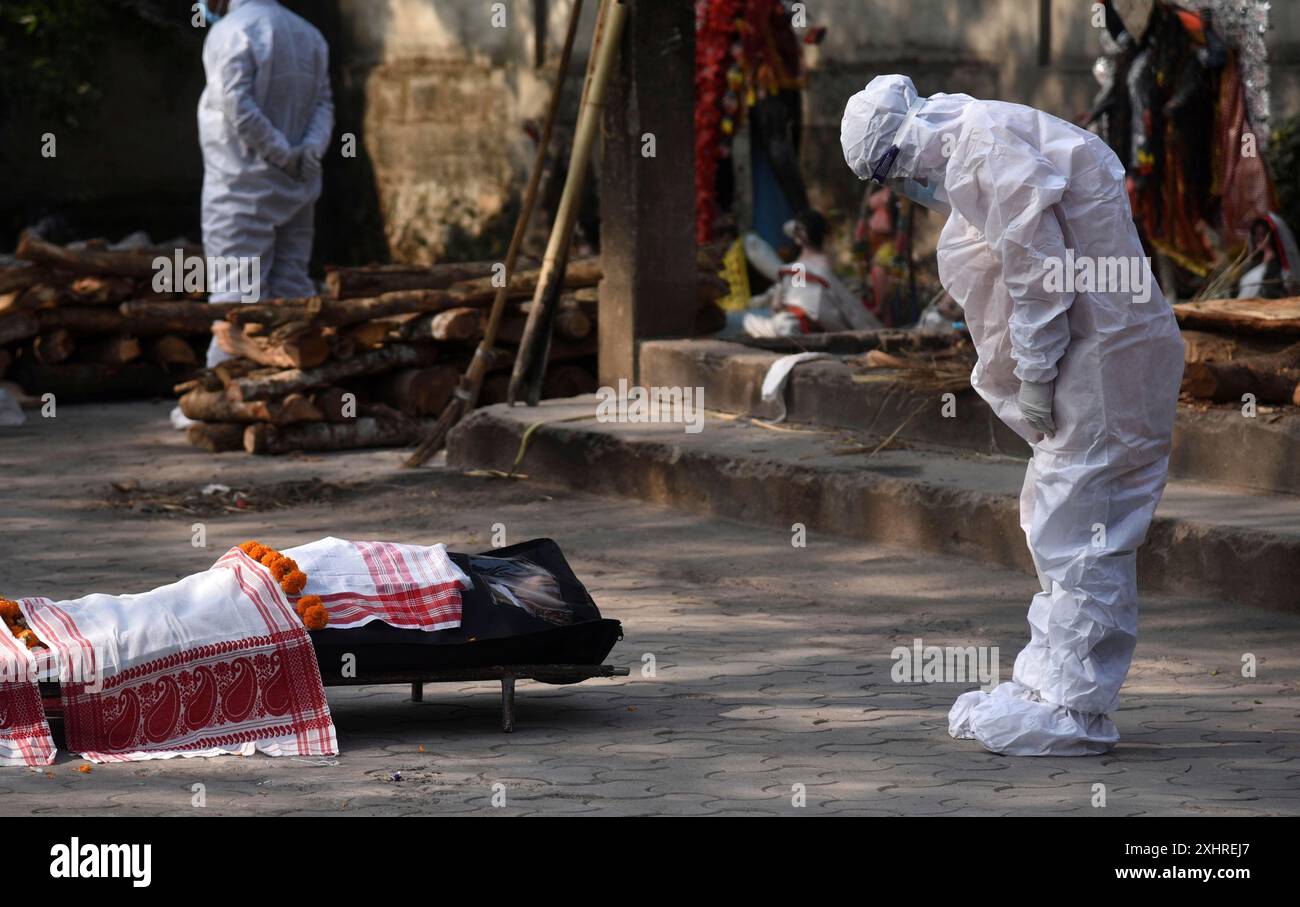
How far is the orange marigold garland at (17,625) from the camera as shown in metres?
4.68

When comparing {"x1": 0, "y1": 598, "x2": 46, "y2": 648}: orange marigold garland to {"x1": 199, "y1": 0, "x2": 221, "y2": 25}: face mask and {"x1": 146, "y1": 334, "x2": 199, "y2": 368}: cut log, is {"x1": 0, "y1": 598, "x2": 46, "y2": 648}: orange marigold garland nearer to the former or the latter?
{"x1": 199, "y1": 0, "x2": 221, "y2": 25}: face mask

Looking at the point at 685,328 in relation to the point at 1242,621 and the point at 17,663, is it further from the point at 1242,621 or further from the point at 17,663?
the point at 17,663

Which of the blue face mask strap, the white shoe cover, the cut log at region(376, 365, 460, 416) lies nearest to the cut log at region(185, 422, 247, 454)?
the cut log at region(376, 365, 460, 416)

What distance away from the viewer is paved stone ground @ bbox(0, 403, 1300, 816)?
4.46m

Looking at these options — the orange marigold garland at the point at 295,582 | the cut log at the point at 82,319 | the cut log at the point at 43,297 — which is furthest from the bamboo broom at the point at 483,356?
the orange marigold garland at the point at 295,582

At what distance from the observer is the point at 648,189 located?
10.1m

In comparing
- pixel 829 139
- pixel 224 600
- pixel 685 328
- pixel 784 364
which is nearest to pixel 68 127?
pixel 829 139

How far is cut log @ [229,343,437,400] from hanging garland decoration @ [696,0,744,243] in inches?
135

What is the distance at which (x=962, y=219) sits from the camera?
4926 mm

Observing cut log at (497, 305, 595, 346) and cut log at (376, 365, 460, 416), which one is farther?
cut log at (497, 305, 595, 346)

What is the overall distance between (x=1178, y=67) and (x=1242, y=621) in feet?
18.6

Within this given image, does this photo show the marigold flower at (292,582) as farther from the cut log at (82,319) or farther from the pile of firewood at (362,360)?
the cut log at (82,319)

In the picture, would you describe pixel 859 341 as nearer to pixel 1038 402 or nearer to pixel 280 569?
pixel 1038 402

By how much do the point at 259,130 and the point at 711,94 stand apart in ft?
13.1
